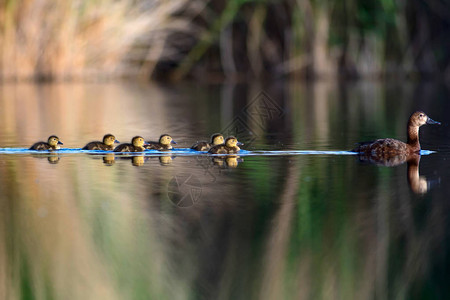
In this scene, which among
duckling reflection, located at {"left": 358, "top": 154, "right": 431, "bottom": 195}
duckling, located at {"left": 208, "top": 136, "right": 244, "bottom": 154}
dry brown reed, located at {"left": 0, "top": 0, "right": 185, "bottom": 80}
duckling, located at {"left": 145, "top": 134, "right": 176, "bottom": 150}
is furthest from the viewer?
dry brown reed, located at {"left": 0, "top": 0, "right": 185, "bottom": 80}

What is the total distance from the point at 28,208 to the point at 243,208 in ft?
3.55

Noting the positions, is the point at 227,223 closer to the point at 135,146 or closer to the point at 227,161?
the point at 227,161

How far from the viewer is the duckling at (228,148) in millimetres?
6957

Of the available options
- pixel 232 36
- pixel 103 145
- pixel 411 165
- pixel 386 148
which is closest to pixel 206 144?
pixel 103 145

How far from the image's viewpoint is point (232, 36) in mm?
17688

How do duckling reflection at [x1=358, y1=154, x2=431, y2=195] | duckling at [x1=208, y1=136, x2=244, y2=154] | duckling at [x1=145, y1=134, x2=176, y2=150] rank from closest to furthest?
duckling reflection at [x1=358, y1=154, x2=431, y2=195] < duckling at [x1=208, y1=136, x2=244, y2=154] < duckling at [x1=145, y1=134, x2=176, y2=150]

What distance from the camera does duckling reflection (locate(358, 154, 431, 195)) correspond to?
5.29 m

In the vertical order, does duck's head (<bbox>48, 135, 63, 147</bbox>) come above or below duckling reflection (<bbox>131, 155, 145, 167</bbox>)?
above

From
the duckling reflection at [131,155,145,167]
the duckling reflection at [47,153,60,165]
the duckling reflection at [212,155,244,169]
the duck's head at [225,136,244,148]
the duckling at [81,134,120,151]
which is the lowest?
the duckling reflection at [212,155,244,169]

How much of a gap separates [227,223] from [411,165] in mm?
2408

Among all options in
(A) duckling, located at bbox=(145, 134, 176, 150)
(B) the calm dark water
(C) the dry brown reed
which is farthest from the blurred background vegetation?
(A) duckling, located at bbox=(145, 134, 176, 150)

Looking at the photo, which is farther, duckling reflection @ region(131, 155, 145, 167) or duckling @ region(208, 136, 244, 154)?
duckling @ region(208, 136, 244, 154)

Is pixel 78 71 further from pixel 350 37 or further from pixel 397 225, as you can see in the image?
→ pixel 397 225

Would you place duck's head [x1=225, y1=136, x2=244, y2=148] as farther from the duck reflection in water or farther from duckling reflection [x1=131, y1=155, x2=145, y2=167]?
the duck reflection in water
